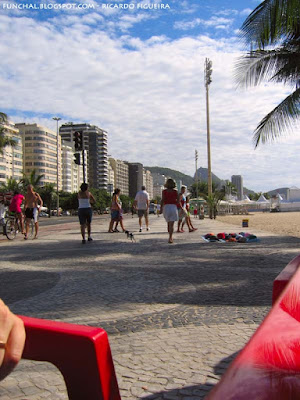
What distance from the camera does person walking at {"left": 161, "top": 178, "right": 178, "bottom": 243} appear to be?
11.5 metres

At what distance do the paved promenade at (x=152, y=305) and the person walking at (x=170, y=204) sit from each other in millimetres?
2356

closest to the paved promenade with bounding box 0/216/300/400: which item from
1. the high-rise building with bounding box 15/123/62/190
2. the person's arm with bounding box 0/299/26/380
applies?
the person's arm with bounding box 0/299/26/380

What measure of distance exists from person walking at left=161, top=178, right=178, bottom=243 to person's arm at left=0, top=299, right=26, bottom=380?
33.7ft

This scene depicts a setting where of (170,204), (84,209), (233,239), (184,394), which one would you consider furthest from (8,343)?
(233,239)

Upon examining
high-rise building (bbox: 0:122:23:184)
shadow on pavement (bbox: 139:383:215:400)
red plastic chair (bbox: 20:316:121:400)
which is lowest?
shadow on pavement (bbox: 139:383:215:400)

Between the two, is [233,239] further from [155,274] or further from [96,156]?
[96,156]

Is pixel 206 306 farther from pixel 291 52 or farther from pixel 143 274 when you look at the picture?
pixel 291 52

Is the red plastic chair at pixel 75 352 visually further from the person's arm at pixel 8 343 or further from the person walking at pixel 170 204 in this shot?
the person walking at pixel 170 204

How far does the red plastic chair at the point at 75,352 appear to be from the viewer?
142 centimetres

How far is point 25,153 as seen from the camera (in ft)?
440

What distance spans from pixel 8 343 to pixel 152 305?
3391 mm

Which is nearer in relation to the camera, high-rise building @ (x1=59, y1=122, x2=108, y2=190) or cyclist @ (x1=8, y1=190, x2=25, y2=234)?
cyclist @ (x1=8, y1=190, x2=25, y2=234)

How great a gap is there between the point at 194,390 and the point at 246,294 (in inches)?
106

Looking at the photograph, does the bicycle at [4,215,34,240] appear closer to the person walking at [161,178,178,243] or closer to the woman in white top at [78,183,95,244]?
the woman in white top at [78,183,95,244]
